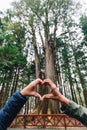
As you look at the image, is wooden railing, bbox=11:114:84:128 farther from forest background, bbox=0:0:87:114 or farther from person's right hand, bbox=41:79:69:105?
person's right hand, bbox=41:79:69:105

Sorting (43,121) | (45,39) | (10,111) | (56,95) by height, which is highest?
(45,39)

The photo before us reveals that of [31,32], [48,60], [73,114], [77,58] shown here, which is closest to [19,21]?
[31,32]

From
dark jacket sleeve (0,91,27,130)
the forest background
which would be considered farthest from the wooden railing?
dark jacket sleeve (0,91,27,130)

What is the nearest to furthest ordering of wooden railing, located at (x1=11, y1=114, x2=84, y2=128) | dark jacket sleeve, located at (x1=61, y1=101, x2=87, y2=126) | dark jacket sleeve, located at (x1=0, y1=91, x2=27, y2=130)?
dark jacket sleeve, located at (x1=0, y1=91, x2=27, y2=130) → dark jacket sleeve, located at (x1=61, y1=101, x2=87, y2=126) → wooden railing, located at (x1=11, y1=114, x2=84, y2=128)

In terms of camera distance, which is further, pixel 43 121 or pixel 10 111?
pixel 43 121

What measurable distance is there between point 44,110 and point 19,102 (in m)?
14.3

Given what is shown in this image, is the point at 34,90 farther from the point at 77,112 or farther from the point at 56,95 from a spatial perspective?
the point at 77,112

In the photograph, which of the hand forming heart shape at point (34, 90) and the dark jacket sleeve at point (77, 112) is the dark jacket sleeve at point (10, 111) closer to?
the hand forming heart shape at point (34, 90)

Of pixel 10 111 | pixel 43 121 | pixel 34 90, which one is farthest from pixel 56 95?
pixel 43 121

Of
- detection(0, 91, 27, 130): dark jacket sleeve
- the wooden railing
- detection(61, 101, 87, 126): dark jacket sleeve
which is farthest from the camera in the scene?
the wooden railing

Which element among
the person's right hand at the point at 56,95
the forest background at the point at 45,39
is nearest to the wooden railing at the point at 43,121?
the forest background at the point at 45,39

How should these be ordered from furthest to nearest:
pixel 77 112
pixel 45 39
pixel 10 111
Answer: pixel 45 39 → pixel 77 112 → pixel 10 111

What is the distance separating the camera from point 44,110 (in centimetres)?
1523

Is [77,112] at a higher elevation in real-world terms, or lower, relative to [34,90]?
lower
